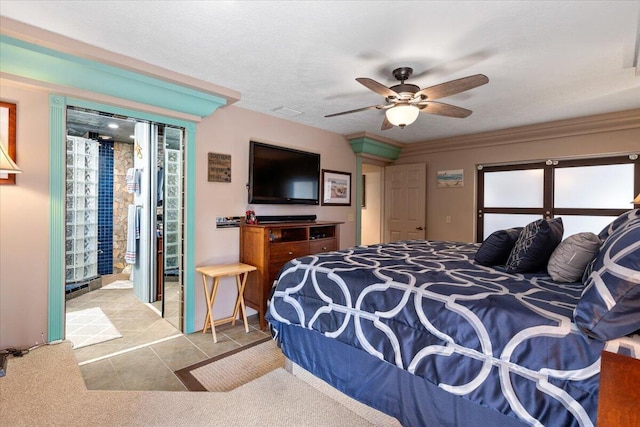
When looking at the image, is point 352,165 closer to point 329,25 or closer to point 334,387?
point 329,25

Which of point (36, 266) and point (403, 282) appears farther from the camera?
point (36, 266)

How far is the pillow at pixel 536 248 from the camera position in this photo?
1788 mm

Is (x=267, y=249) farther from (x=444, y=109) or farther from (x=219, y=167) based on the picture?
(x=444, y=109)

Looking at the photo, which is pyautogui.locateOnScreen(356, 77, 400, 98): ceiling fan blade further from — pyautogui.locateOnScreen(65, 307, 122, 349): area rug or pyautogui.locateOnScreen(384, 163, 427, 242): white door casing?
pyautogui.locateOnScreen(65, 307, 122, 349): area rug

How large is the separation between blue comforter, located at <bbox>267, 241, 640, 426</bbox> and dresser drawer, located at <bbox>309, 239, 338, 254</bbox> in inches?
56.5

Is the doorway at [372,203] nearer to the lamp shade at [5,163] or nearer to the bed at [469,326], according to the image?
the bed at [469,326]

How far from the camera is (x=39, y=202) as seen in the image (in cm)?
229

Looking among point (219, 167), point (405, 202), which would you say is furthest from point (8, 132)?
point (405, 202)

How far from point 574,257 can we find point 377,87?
157 cm

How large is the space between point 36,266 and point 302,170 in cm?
272

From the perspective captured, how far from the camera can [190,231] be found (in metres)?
3.02

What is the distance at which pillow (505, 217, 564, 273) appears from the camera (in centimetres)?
179

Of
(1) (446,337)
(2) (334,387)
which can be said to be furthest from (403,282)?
(2) (334,387)

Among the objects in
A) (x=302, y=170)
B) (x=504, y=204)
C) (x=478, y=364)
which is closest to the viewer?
(x=478, y=364)
